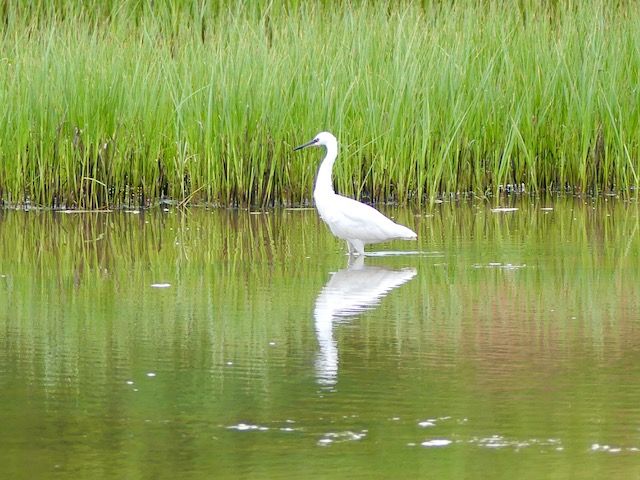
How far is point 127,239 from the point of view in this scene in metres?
9.47

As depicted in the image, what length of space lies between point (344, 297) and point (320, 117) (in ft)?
13.7

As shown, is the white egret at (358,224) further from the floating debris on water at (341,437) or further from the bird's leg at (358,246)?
the floating debris on water at (341,437)

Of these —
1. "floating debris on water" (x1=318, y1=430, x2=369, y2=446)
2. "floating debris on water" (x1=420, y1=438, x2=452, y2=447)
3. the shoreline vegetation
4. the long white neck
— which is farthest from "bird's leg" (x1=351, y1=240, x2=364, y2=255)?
"floating debris on water" (x1=420, y1=438, x2=452, y2=447)

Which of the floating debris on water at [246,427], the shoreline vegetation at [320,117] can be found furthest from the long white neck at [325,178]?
the floating debris on water at [246,427]

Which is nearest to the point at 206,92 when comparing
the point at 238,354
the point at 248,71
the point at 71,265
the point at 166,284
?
the point at 248,71

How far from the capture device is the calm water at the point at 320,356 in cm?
417

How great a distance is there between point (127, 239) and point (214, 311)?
2975 mm

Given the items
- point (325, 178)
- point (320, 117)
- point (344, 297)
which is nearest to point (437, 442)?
point (344, 297)

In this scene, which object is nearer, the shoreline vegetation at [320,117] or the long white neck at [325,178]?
the long white neck at [325,178]

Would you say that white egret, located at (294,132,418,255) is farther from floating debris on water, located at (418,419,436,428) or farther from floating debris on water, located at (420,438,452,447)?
floating debris on water, located at (420,438,452,447)

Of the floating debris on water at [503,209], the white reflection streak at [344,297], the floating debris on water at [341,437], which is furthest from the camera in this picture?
the floating debris on water at [503,209]

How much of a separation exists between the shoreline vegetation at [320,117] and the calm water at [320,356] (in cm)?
165

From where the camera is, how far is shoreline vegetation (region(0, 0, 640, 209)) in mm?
10977

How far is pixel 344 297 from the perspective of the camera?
702 centimetres
